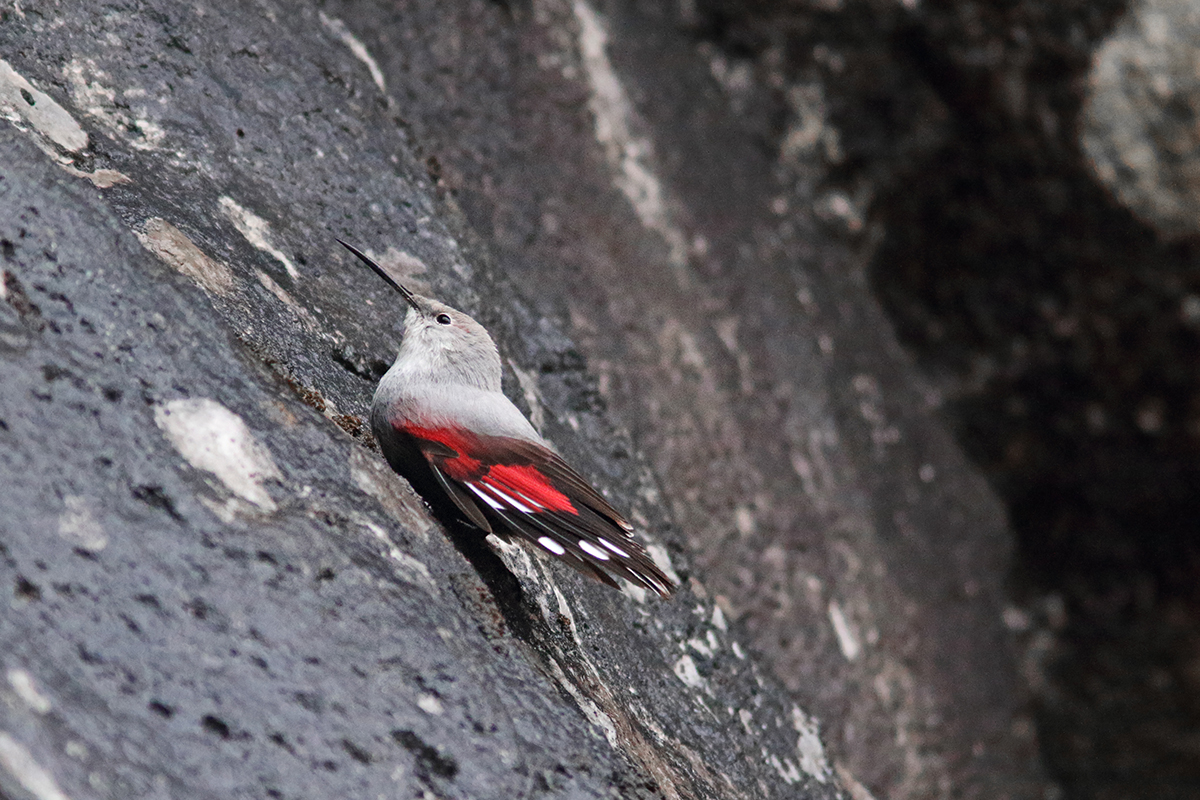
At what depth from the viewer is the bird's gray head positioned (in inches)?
89.4

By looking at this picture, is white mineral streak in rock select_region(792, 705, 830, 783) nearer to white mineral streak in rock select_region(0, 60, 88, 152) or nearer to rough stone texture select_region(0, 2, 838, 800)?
rough stone texture select_region(0, 2, 838, 800)

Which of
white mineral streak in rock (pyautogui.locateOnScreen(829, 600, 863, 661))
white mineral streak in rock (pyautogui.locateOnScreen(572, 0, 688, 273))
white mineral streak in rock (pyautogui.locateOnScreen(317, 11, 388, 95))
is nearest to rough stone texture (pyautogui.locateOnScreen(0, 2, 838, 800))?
white mineral streak in rock (pyautogui.locateOnScreen(317, 11, 388, 95))

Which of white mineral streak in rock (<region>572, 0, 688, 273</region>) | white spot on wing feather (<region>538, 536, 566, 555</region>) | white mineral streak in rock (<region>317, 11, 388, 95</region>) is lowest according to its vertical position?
white spot on wing feather (<region>538, 536, 566, 555</region>)

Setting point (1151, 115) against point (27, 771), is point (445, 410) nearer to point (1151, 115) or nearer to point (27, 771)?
point (27, 771)

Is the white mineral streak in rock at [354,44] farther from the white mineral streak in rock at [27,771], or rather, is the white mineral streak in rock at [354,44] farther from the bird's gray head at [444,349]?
the white mineral streak in rock at [27,771]

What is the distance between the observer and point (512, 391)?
9.23ft

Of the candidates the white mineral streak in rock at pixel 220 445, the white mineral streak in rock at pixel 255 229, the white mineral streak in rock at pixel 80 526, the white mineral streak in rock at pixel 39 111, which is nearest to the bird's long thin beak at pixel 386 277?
the white mineral streak in rock at pixel 255 229

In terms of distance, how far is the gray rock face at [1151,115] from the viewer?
3.88 meters

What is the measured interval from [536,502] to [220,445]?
1.79ft

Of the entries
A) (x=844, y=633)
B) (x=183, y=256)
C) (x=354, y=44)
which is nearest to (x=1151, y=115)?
(x=844, y=633)

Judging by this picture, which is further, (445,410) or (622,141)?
(622,141)

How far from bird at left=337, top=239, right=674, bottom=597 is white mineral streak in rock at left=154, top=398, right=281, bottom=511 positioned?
1.04 feet

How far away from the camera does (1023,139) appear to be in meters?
4.11

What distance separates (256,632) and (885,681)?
8.47ft
